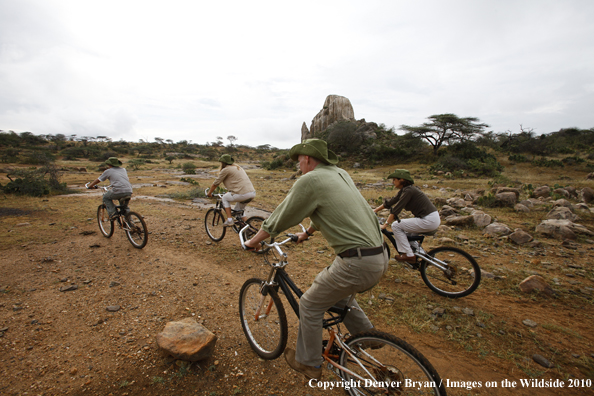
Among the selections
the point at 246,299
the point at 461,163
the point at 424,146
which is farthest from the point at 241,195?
the point at 424,146

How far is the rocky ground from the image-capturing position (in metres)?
2.43

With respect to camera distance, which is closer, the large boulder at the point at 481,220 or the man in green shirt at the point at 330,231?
the man in green shirt at the point at 330,231

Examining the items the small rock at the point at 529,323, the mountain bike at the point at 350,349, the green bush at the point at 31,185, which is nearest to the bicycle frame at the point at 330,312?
the mountain bike at the point at 350,349

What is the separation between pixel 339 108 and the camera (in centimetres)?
4956

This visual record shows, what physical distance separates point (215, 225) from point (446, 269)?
4.80m

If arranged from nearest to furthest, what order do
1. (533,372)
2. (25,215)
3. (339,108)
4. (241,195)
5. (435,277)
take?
1. (533,372)
2. (435,277)
3. (241,195)
4. (25,215)
5. (339,108)

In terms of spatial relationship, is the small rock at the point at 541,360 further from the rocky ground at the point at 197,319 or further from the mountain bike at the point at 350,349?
the mountain bike at the point at 350,349

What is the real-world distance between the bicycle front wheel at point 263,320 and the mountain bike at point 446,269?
2350 mm

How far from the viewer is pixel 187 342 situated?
2541 mm

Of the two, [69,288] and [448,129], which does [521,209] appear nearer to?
[69,288]

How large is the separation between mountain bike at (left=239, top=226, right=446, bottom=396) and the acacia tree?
105 ft

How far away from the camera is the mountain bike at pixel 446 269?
151 inches

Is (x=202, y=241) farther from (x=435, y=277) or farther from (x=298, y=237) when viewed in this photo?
(x=435, y=277)

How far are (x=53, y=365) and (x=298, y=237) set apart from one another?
271 cm
